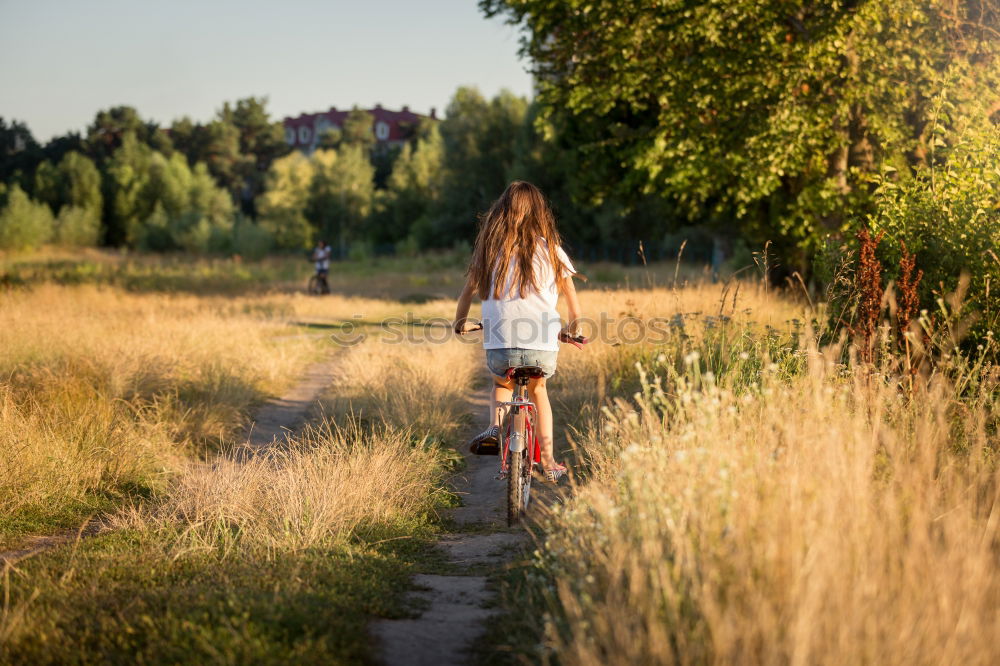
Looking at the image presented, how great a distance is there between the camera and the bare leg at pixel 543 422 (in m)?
5.97

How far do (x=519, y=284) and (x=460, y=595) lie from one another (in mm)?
2110

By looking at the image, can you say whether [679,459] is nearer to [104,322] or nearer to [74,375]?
[74,375]

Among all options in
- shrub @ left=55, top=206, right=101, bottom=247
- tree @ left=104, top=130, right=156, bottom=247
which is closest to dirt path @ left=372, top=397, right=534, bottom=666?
shrub @ left=55, top=206, right=101, bottom=247

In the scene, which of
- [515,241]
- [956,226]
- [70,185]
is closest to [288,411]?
[515,241]

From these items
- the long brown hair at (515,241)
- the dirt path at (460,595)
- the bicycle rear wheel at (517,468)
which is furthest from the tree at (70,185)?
the bicycle rear wheel at (517,468)

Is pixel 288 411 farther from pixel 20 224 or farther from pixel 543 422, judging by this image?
pixel 20 224

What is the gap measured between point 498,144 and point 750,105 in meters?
40.6

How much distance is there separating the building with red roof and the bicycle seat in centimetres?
10853

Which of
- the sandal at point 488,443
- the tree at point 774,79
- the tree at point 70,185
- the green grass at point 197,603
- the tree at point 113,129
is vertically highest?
the tree at point 113,129

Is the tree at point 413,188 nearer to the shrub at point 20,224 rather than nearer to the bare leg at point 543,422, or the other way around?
the shrub at point 20,224

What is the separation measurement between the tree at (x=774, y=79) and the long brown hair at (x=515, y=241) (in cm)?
1006

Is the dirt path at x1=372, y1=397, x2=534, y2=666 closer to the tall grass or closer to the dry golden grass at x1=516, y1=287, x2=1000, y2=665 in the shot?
the tall grass

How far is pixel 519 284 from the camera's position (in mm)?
5711

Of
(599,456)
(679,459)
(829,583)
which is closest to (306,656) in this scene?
(679,459)
